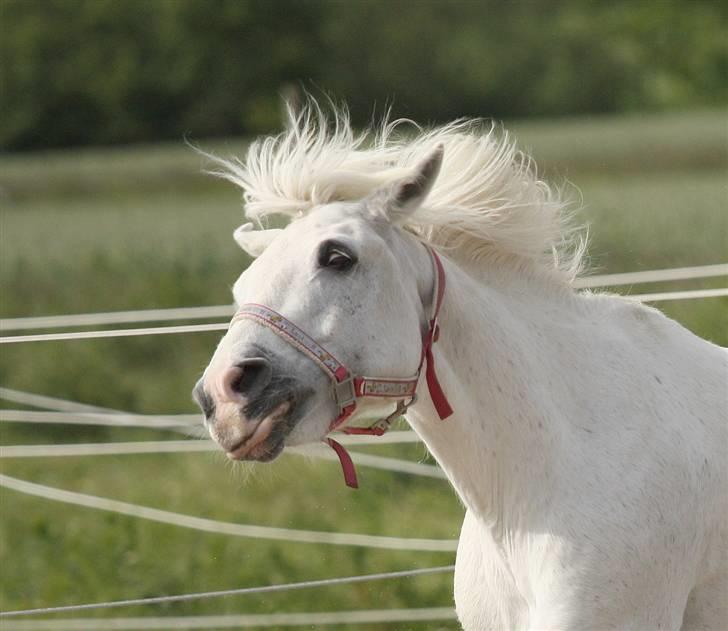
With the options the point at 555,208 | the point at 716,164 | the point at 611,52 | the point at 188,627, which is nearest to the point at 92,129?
the point at 611,52

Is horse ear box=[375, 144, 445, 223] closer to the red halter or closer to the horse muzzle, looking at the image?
the red halter

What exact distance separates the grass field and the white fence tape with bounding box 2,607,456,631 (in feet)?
0.38

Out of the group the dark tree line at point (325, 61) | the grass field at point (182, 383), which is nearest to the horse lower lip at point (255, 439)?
the grass field at point (182, 383)

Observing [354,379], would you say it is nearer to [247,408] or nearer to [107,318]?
[247,408]

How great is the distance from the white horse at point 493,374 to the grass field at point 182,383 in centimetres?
194

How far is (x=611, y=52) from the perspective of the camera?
4453 cm

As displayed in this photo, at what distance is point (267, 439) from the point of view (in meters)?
2.89

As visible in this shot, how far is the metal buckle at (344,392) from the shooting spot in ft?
9.76

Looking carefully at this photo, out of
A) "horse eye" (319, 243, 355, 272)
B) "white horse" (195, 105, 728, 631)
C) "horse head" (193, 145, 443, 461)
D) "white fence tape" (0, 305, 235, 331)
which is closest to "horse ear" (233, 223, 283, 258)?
"white horse" (195, 105, 728, 631)

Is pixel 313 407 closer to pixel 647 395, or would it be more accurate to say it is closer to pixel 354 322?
pixel 354 322

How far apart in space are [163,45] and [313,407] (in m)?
39.3

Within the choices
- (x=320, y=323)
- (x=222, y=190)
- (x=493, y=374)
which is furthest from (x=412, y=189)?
(x=222, y=190)

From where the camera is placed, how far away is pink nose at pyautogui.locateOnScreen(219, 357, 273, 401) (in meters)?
2.84

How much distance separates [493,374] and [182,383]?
986cm
